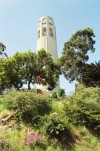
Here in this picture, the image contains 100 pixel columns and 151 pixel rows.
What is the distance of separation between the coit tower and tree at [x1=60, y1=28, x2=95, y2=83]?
47.6ft

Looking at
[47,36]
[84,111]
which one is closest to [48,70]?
Result: [47,36]

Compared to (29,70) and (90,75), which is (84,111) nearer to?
(90,75)

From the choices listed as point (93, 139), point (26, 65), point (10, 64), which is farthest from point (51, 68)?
point (93, 139)

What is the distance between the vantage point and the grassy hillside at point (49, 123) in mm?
11266

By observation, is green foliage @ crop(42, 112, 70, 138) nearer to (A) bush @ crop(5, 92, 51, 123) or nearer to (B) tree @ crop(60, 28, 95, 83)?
(A) bush @ crop(5, 92, 51, 123)

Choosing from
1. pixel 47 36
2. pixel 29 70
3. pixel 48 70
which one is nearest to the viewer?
pixel 29 70

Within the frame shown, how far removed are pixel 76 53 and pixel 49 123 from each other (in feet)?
46.1

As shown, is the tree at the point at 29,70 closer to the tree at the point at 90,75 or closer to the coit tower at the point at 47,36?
the tree at the point at 90,75

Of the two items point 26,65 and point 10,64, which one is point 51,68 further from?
point 10,64

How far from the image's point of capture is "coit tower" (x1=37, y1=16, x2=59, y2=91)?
40781mm

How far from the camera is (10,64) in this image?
26547mm

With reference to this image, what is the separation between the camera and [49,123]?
38.5 ft

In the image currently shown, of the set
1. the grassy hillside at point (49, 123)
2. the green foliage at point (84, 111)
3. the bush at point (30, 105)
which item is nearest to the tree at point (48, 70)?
the grassy hillside at point (49, 123)

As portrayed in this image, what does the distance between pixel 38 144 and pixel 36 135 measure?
436 millimetres
